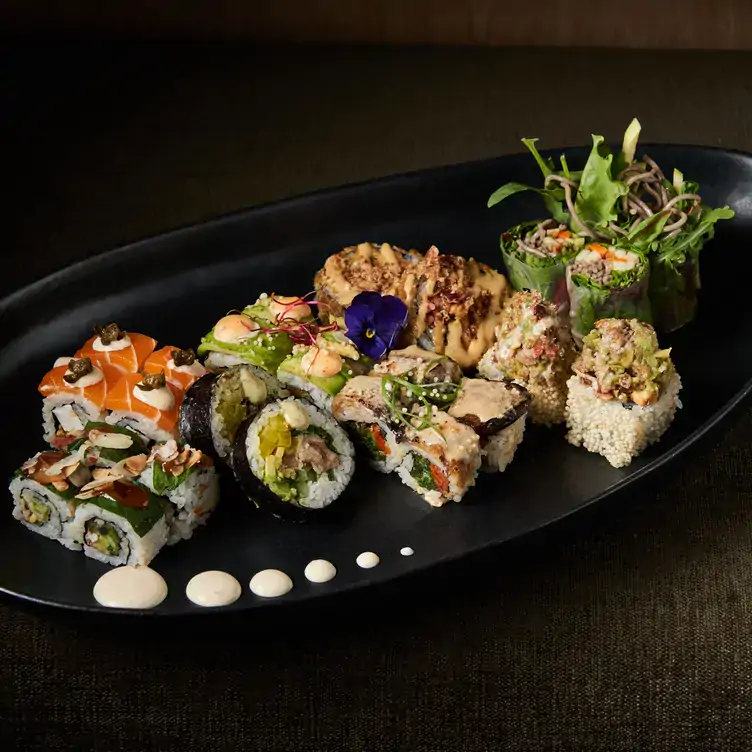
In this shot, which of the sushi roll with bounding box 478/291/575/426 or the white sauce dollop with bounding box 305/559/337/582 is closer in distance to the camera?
the white sauce dollop with bounding box 305/559/337/582

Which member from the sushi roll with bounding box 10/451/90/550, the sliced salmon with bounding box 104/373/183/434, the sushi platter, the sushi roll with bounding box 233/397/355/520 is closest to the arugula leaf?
the sushi platter

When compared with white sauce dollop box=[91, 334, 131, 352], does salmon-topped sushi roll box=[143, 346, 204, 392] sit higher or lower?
lower

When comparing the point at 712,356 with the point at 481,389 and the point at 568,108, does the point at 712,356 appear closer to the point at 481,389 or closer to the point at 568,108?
the point at 481,389

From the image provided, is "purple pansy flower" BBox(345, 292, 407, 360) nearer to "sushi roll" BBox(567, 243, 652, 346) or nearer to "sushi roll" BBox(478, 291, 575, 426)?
"sushi roll" BBox(478, 291, 575, 426)

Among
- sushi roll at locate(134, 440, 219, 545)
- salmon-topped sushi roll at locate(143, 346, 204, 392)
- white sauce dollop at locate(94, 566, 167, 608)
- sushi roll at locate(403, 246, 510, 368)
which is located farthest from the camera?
sushi roll at locate(403, 246, 510, 368)

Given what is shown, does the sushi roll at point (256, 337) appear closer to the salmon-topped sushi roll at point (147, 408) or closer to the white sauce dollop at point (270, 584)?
the salmon-topped sushi roll at point (147, 408)

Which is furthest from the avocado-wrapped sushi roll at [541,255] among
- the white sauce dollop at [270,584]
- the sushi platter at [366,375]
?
the white sauce dollop at [270,584]
